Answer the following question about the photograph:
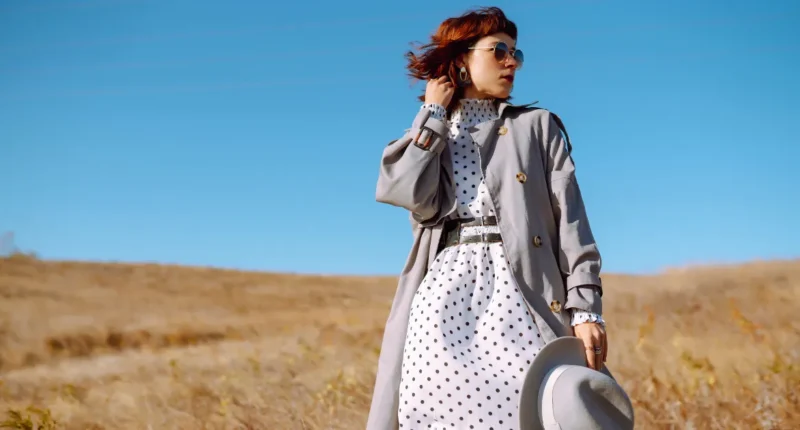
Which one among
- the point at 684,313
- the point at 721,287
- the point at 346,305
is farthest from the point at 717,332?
the point at 346,305

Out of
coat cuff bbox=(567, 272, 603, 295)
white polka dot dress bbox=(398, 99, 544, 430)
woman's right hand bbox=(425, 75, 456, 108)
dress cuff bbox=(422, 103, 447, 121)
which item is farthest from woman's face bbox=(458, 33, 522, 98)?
coat cuff bbox=(567, 272, 603, 295)

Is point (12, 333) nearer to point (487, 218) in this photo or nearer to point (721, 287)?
point (721, 287)

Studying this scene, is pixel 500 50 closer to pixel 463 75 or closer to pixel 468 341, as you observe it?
pixel 463 75

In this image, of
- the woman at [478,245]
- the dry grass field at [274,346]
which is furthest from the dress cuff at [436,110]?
the dry grass field at [274,346]

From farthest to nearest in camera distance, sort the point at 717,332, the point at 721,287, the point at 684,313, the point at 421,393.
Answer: the point at 721,287, the point at 684,313, the point at 717,332, the point at 421,393

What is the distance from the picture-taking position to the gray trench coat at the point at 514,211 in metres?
3.00

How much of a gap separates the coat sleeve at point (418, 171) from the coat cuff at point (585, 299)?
0.66 meters

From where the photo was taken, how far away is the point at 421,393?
9.63 ft

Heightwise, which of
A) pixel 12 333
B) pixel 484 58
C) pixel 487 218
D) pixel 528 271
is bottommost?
pixel 12 333

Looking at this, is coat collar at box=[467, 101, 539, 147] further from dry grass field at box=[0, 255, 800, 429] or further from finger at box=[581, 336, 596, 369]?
dry grass field at box=[0, 255, 800, 429]

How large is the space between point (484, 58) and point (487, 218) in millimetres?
713

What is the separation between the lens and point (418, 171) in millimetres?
3111

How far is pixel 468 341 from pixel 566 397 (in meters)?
0.48

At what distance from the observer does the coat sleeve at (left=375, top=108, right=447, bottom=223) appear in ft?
10.2
